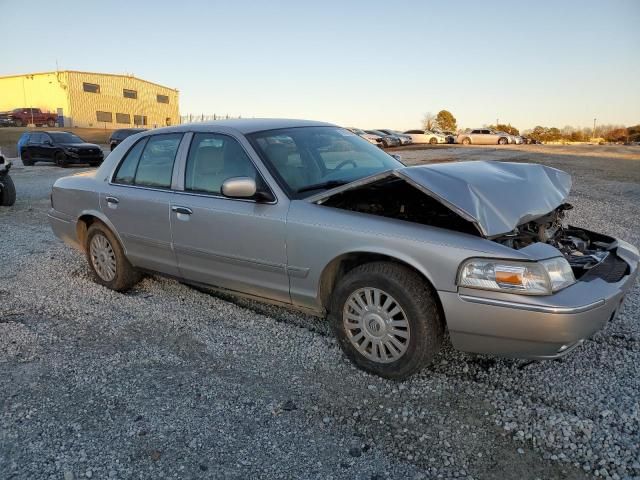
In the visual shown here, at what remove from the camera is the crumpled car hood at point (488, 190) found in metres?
3.02

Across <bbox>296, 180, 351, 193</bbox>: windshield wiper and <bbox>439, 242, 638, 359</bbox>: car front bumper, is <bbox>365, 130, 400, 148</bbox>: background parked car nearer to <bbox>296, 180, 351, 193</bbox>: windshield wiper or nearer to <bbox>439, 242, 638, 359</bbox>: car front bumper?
<bbox>296, 180, 351, 193</bbox>: windshield wiper

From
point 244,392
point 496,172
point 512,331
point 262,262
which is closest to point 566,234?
point 496,172

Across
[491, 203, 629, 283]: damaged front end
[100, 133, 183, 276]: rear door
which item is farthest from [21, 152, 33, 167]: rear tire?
[491, 203, 629, 283]: damaged front end

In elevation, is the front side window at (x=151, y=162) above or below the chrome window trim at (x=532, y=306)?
above

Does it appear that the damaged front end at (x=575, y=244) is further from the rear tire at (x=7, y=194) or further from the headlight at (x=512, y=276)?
the rear tire at (x=7, y=194)

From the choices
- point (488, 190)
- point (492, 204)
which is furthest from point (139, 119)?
point (492, 204)

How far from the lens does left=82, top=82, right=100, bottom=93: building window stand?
5884 cm

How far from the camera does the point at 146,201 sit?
175 inches

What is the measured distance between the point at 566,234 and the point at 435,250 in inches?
67.9

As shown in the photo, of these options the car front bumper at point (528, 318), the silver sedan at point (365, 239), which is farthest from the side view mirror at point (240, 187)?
the car front bumper at point (528, 318)

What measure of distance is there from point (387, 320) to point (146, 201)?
2424 millimetres

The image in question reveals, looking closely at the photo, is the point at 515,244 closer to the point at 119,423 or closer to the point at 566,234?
the point at 566,234

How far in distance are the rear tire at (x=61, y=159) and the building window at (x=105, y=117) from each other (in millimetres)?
45378

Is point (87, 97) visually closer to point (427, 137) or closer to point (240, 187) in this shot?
point (427, 137)
